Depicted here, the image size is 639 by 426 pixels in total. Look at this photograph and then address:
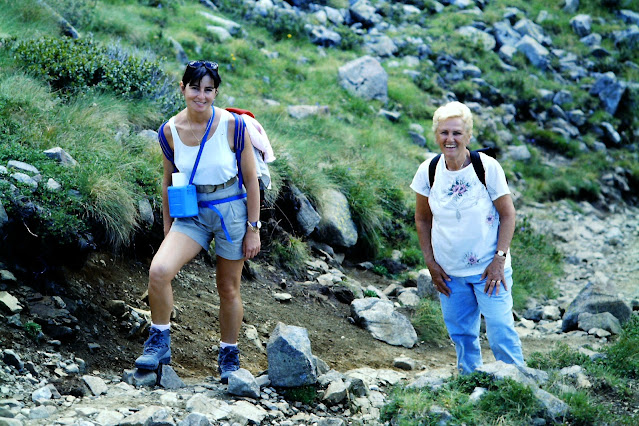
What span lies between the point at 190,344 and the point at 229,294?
107 cm

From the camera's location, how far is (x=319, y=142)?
34.0 ft

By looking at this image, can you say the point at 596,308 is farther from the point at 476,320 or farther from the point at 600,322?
the point at 476,320

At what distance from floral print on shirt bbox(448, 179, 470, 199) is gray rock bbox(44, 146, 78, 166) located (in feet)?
11.7

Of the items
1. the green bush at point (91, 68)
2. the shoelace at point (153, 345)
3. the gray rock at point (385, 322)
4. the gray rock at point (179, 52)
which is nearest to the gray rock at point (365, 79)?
the gray rock at point (179, 52)

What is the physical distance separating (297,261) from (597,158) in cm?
1063

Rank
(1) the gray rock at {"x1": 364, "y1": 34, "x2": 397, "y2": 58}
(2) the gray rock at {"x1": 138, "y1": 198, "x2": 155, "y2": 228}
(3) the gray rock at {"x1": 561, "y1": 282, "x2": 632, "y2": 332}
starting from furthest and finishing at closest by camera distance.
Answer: (1) the gray rock at {"x1": 364, "y1": 34, "x2": 397, "y2": 58}
(3) the gray rock at {"x1": 561, "y1": 282, "x2": 632, "y2": 332}
(2) the gray rock at {"x1": 138, "y1": 198, "x2": 155, "y2": 228}

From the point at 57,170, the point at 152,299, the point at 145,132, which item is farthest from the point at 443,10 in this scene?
the point at 152,299

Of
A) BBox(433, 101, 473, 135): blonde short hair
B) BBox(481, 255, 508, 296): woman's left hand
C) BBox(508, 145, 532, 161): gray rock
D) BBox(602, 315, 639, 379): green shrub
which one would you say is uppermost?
BBox(433, 101, 473, 135): blonde short hair

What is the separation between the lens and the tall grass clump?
30.9 ft

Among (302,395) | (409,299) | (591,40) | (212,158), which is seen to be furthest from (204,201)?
(591,40)

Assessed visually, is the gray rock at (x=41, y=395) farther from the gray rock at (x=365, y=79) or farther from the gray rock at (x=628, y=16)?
the gray rock at (x=628, y=16)

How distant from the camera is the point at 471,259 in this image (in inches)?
169

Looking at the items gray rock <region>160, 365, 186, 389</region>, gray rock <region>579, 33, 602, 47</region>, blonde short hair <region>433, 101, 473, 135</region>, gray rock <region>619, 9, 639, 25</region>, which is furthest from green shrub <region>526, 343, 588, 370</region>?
gray rock <region>619, 9, 639, 25</region>

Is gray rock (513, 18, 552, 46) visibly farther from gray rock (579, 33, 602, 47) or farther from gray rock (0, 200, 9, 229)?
gray rock (0, 200, 9, 229)
